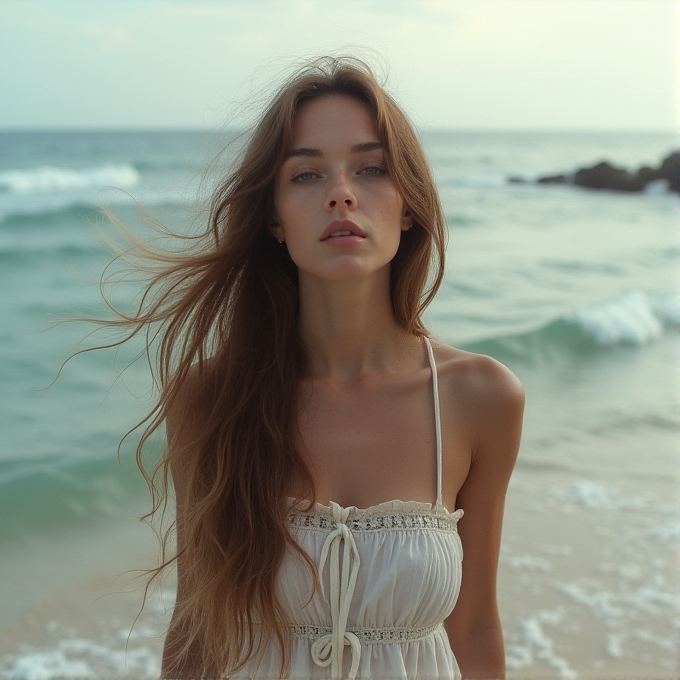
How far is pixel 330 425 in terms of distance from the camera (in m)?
2.29

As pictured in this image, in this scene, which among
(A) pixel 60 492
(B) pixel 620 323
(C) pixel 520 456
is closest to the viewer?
(A) pixel 60 492

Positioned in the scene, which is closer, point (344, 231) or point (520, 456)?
point (344, 231)

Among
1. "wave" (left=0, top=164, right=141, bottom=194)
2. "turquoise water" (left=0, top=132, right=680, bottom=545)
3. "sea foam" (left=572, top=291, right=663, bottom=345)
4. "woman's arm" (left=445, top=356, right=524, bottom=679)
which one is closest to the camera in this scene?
"woman's arm" (left=445, top=356, right=524, bottom=679)

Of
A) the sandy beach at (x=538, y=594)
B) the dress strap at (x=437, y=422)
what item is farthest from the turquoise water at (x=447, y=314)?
the dress strap at (x=437, y=422)

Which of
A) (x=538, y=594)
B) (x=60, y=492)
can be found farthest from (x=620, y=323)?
(x=60, y=492)

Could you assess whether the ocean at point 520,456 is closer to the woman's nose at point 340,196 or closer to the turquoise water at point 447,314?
the turquoise water at point 447,314

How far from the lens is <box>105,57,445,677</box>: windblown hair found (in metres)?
2.15

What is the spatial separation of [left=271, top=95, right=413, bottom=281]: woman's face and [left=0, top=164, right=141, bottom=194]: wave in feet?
60.8

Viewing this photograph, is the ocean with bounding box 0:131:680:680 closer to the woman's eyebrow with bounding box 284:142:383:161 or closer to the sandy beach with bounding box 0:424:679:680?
the sandy beach with bounding box 0:424:679:680

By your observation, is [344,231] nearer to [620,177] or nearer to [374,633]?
[374,633]

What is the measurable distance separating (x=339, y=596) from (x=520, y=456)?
15.4 feet

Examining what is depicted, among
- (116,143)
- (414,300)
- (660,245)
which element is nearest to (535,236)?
(660,245)

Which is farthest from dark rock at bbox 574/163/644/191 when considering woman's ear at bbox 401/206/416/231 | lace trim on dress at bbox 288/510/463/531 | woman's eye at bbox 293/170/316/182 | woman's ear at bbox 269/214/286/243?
lace trim on dress at bbox 288/510/463/531

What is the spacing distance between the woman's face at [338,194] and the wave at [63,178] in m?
18.5
